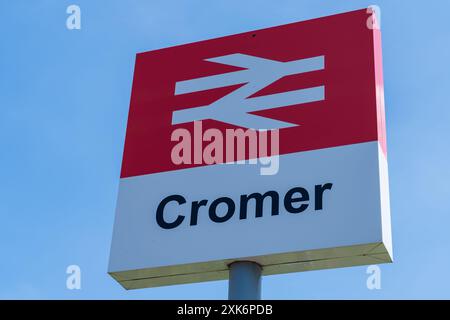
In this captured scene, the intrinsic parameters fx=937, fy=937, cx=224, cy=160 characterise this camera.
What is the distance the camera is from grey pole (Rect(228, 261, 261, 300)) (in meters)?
7.06

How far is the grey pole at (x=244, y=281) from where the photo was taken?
706cm

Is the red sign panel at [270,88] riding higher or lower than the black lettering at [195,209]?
higher

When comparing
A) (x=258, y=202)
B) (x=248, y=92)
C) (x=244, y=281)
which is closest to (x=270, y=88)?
(x=248, y=92)

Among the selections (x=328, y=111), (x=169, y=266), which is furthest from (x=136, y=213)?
(x=328, y=111)

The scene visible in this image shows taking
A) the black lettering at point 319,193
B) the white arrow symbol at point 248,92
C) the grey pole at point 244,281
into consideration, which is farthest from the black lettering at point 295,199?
the white arrow symbol at point 248,92

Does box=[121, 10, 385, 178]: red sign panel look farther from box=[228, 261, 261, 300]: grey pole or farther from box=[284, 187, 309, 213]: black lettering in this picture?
box=[228, 261, 261, 300]: grey pole

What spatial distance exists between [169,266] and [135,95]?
1830mm

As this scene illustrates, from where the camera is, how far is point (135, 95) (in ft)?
27.7

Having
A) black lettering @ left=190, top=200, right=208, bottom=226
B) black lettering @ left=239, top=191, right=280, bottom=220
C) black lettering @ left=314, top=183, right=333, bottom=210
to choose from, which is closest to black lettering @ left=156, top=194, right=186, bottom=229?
black lettering @ left=190, top=200, right=208, bottom=226

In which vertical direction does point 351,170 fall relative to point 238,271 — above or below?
above

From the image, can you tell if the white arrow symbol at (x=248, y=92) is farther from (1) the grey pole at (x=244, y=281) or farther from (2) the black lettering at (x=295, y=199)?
(1) the grey pole at (x=244, y=281)

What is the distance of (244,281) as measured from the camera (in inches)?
281

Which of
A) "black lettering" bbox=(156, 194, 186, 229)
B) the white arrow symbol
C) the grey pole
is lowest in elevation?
the grey pole
